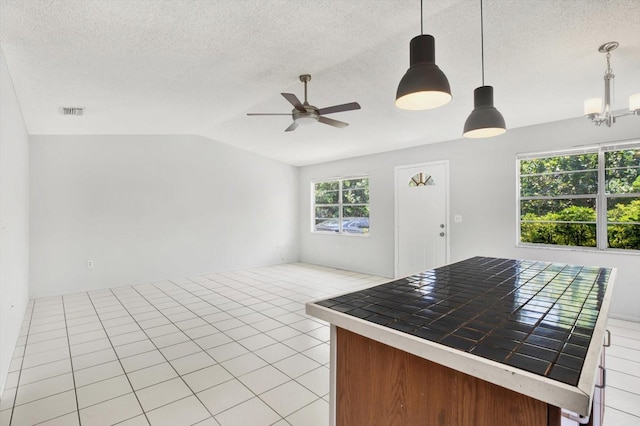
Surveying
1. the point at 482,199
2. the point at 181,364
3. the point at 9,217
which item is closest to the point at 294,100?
the point at 181,364

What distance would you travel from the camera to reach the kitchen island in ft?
2.69

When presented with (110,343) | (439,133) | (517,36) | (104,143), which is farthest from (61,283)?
(517,36)

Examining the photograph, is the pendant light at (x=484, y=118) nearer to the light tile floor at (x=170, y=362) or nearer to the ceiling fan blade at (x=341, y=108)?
the ceiling fan blade at (x=341, y=108)

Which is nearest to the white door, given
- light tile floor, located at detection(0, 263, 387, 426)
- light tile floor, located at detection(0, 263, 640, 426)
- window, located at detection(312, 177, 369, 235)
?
window, located at detection(312, 177, 369, 235)

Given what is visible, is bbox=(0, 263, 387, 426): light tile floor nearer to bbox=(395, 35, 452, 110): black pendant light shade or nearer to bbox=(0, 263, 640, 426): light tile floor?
bbox=(0, 263, 640, 426): light tile floor

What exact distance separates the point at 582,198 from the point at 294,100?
3.68 meters

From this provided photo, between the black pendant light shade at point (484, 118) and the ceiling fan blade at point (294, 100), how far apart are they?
5.05ft

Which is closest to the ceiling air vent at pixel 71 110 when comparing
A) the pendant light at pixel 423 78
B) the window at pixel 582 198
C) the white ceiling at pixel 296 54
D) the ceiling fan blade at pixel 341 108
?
the white ceiling at pixel 296 54

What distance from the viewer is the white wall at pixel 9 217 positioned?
100 inches

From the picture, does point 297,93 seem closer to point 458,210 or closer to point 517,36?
point 517,36

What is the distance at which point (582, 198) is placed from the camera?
386cm

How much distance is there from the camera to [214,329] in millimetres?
3465

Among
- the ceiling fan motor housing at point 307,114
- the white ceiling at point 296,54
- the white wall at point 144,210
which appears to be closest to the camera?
the white ceiling at point 296,54

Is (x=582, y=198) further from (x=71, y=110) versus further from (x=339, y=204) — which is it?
(x=71, y=110)
